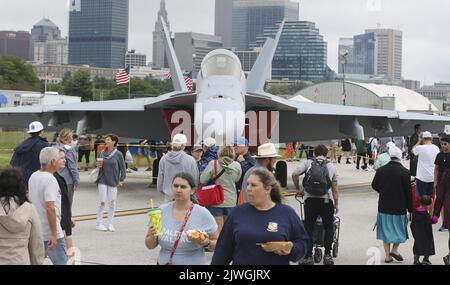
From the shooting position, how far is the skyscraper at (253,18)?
625 feet

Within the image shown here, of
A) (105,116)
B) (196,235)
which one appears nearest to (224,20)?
(105,116)

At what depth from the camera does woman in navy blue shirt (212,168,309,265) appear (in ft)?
15.8

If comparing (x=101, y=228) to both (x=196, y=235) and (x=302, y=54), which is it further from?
(x=302, y=54)

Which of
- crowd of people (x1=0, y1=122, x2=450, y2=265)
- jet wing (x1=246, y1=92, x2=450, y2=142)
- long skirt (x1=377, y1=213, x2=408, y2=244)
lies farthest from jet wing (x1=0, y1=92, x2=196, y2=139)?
long skirt (x1=377, y1=213, x2=408, y2=244)

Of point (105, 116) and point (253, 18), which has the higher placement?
point (253, 18)

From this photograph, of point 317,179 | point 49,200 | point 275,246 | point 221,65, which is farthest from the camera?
point 221,65

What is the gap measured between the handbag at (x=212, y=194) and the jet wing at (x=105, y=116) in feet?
29.9

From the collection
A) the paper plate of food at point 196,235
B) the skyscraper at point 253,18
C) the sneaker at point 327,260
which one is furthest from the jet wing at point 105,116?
the skyscraper at point 253,18

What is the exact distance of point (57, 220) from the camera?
6895 millimetres

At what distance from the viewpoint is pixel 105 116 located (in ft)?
67.7

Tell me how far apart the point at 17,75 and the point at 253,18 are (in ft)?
342

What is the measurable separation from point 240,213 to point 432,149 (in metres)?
8.30

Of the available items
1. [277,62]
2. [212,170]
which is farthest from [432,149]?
[277,62]

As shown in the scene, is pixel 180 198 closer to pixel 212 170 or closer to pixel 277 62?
pixel 212 170
